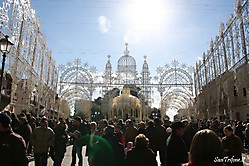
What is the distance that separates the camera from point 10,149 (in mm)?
3473

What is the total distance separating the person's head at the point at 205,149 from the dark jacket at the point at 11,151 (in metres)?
2.51

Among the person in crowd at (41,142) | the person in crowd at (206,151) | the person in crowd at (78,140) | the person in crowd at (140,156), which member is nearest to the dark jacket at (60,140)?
the person in crowd at (78,140)

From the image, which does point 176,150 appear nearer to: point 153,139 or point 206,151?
point 206,151

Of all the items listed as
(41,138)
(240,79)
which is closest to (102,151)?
(41,138)

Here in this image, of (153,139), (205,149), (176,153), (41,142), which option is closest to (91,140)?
(41,142)

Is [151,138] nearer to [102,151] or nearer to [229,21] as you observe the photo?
[102,151]

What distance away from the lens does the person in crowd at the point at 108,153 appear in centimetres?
500

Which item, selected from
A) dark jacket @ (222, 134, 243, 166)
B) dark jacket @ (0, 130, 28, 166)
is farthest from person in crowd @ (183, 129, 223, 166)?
→ dark jacket @ (222, 134, 243, 166)

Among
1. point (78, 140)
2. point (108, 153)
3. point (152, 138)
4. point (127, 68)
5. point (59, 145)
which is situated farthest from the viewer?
point (127, 68)

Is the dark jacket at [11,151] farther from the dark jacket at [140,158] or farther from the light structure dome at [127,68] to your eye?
the light structure dome at [127,68]

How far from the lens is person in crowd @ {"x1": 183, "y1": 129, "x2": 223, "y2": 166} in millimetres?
2286

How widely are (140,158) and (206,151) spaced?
79.4 inches

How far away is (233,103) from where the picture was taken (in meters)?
26.1

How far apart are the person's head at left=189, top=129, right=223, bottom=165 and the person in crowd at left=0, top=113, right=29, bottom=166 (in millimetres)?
2513
